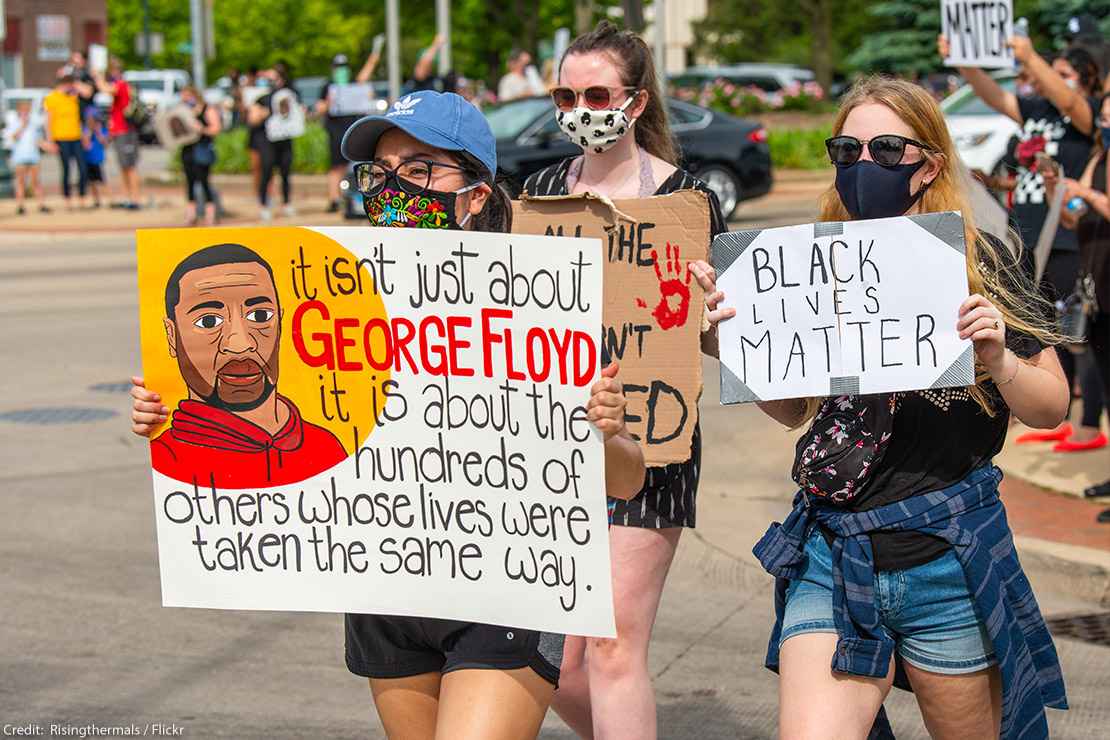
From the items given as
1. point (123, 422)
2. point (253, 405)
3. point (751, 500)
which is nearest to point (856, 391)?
point (253, 405)

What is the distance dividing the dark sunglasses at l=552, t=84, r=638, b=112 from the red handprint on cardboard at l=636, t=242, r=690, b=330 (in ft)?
1.72

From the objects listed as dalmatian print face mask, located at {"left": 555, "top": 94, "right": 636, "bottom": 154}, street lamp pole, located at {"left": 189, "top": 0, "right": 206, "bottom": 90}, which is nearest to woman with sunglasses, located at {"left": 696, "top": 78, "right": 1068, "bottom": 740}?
dalmatian print face mask, located at {"left": 555, "top": 94, "right": 636, "bottom": 154}

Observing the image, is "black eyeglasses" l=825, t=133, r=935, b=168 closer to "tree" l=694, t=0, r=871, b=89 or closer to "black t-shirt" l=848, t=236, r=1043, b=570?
"black t-shirt" l=848, t=236, r=1043, b=570

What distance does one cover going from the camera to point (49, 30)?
67938mm

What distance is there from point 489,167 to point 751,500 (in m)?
4.78

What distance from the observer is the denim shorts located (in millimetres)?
3359

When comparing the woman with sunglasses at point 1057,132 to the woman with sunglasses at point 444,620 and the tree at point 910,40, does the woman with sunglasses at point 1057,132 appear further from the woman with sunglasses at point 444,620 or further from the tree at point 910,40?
the tree at point 910,40

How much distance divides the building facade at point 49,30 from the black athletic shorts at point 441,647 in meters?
65.8

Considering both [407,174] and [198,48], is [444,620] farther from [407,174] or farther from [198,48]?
[198,48]

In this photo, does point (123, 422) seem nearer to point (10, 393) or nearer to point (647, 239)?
point (10, 393)

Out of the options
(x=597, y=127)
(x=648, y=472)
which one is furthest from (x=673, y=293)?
(x=597, y=127)

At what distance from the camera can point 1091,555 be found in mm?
6719

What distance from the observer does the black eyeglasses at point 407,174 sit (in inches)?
135

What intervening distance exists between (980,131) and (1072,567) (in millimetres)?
14148
